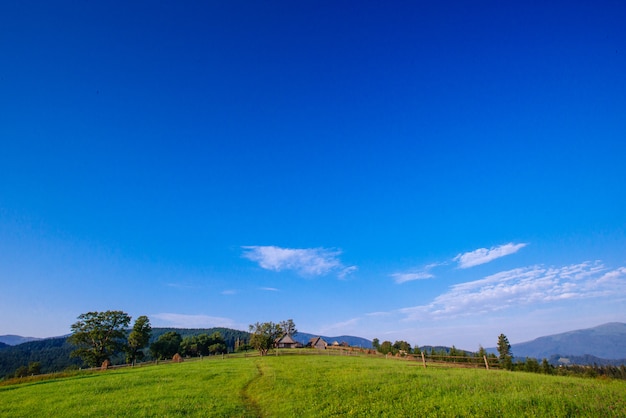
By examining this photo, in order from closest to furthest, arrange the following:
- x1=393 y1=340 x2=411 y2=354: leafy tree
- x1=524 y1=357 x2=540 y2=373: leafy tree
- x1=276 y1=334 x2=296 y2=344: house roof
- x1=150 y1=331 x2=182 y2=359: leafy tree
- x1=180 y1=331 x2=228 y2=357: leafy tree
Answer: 1. x1=524 y1=357 x2=540 y2=373: leafy tree
2. x1=150 y1=331 x2=182 y2=359: leafy tree
3. x1=180 y1=331 x2=228 y2=357: leafy tree
4. x1=276 y1=334 x2=296 y2=344: house roof
5. x1=393 y1=340 x2=411 y2=354: leafy tree

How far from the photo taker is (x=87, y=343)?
72000 millimetres

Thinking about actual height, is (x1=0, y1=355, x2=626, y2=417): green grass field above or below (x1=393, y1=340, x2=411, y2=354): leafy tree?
below

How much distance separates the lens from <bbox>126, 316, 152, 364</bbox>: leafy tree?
3150 inches

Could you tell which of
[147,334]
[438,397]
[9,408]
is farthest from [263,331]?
[438,397]

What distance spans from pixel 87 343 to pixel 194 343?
4443 cm

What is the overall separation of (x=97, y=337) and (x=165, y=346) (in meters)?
30.0

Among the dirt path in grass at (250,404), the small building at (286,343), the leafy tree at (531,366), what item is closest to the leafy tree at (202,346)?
the small building at (286,343)

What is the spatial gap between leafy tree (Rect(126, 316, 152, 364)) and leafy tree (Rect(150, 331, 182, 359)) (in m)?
11.8

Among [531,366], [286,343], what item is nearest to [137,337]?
[286,343]

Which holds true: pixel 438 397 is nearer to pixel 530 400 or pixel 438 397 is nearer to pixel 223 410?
pixel 530 400

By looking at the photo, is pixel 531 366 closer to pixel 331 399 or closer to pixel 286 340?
pixel 331 399

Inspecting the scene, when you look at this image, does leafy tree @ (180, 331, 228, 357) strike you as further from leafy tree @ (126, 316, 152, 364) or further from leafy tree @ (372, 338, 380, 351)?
leafy tree @ (372, 338, 380, 351)

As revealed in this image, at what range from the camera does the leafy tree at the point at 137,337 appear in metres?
80.0

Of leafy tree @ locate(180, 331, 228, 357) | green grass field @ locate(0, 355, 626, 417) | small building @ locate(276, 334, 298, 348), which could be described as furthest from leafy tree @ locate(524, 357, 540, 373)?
leafy tree @ locate(180, 331, 228, 357)
